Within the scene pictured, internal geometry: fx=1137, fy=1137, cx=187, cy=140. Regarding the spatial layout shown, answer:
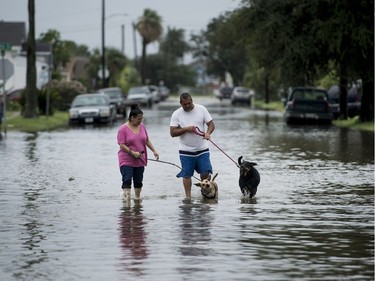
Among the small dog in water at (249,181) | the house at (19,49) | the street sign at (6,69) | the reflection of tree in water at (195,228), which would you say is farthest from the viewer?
the house at (19,49)

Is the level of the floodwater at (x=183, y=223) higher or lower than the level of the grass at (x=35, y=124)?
higher

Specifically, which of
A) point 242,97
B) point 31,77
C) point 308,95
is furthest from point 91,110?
point 242,97

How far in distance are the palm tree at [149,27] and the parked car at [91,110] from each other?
93.0m

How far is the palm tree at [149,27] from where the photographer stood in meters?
144

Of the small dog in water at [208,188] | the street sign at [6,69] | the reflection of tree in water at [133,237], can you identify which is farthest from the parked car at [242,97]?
the reflection of tree in water at [133,237]

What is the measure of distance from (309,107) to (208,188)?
106 ft

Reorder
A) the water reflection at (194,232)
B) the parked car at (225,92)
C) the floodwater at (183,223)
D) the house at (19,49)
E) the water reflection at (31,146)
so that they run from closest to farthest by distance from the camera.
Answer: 1. the floodwater at (183,223)
2. the water reflection at (194,232)
3. the water reflection at (31,146)
4. the house at (19,49)
5. the parked car at (225,92)

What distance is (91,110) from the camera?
49.1 meters

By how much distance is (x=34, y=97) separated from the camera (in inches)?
1969

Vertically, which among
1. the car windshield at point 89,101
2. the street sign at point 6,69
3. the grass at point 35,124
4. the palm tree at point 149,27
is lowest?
the grass at point 35,124

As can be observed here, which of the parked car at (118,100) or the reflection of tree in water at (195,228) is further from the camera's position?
the parked car at (118,100)

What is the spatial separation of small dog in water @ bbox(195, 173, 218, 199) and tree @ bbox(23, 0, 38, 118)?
106ft

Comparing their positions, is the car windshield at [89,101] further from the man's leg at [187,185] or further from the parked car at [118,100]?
the man's leg at [187,185]

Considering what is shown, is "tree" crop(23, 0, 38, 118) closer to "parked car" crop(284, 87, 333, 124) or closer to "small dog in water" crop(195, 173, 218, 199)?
"parked car" crop(284, 87, 333, 124)
